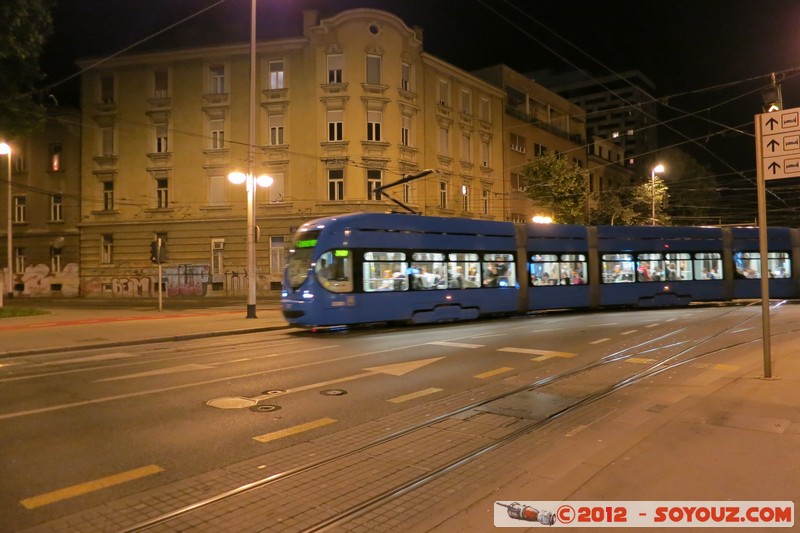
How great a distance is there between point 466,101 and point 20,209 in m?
31.9

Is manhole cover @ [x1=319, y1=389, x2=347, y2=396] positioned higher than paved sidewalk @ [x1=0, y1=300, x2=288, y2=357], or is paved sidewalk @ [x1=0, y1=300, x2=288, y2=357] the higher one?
paved sidewalk @ [x1=0, y1=300, x2=288, y2=357]

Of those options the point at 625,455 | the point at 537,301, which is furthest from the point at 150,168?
the point at 625,455

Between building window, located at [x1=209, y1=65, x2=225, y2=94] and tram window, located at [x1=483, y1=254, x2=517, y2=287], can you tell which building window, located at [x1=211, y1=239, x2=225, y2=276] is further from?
tram window, located at [x1=483, y1=254, x2=517, y2=287]

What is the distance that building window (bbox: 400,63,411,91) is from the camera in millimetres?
33812

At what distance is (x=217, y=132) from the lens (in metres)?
34.1

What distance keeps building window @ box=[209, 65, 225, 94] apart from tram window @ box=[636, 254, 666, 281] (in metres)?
26.1

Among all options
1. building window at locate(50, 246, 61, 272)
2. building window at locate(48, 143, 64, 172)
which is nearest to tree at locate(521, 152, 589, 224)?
building window at locate(48, 143, 64, 172)

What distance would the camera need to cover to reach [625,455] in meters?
5.06

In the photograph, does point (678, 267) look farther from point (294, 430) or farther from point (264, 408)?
point (294, 430)

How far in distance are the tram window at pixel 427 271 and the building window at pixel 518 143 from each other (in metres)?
28.9

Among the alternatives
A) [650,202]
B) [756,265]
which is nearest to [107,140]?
[650,202]

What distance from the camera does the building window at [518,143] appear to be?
144 feet

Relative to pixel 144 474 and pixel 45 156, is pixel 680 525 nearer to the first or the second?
pixel 144 474

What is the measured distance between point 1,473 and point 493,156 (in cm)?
3914
